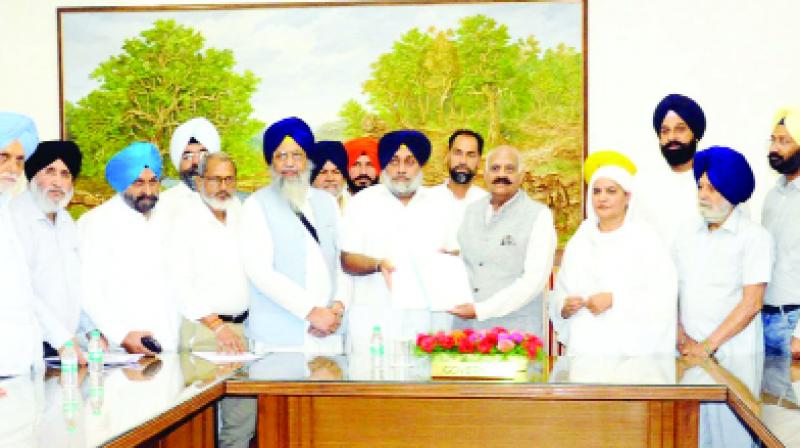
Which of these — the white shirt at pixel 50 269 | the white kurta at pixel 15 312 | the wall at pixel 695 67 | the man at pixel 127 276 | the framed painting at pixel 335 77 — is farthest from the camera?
the framed painting at pixel 335 77

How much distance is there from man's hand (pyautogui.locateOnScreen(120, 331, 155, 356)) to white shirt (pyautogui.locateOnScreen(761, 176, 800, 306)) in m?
2.94

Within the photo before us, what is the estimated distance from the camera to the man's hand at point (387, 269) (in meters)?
5.14

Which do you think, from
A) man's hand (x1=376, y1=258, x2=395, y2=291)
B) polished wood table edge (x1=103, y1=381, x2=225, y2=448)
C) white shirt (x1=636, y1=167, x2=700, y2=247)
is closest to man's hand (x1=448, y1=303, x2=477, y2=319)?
man's hand (x1=376, y1=258, x2=395, y2=291)

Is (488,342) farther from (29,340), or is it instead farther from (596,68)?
(596,68)

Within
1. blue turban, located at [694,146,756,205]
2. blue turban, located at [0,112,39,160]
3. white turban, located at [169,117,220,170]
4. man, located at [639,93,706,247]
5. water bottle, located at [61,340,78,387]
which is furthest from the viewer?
white turban, located at [169,117,220,170]

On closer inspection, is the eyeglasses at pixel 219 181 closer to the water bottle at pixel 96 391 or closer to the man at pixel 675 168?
the water bottle at pixel 96 391

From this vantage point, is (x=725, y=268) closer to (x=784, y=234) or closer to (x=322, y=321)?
(x=784, y=234)

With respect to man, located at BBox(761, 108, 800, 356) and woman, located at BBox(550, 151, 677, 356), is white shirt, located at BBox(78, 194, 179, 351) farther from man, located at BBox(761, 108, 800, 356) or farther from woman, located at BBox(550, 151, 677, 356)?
man, located at BBox(761, 108, 800, 356)

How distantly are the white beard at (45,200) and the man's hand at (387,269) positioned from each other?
1597mm

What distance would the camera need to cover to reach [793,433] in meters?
2.70

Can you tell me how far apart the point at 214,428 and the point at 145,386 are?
1.76 ft

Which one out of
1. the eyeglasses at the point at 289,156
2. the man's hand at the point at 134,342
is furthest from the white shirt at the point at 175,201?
the man's hand at the point at 134,342

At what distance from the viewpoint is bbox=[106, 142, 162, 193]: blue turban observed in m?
5.15

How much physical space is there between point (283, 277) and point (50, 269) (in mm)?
1080
